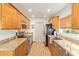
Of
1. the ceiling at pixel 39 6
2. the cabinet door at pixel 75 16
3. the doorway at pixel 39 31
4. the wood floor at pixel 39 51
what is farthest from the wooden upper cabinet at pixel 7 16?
the doorway at pixel 39 31

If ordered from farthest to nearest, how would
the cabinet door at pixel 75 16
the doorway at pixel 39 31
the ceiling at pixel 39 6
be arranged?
the doorway at pixel 39 31, the ceiling at pixel 39 6, the cabinet door at pixel 75 16

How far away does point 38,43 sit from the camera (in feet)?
29.7

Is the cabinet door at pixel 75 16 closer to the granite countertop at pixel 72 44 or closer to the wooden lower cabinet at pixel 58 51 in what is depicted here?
the granite countertop at pixel 72 44

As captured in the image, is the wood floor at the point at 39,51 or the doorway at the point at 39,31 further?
the doorway at the point at 39,31

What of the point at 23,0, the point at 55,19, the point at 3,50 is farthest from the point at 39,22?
the point at 23,0

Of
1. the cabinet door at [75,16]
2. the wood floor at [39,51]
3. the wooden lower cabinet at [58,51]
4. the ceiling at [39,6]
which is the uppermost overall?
the ceiling at [39,6]

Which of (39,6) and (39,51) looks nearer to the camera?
(39,6)

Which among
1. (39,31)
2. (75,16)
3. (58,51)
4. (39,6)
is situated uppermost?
(39,6)

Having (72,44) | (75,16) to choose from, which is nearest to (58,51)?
(72,44)

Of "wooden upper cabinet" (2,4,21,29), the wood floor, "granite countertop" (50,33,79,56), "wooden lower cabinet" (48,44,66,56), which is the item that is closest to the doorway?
the wood floor

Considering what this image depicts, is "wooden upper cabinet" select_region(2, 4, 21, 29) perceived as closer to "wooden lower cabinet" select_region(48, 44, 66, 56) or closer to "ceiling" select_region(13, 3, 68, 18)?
"ceiling" select_region(13, 3, 68, 18)

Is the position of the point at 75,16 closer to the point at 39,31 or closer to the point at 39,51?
the point at 39,51

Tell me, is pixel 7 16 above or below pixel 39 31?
above

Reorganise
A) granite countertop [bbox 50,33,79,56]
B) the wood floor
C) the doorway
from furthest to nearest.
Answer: the doorway < the wood floor < granite countertop [bbox 50,33,79,56]
